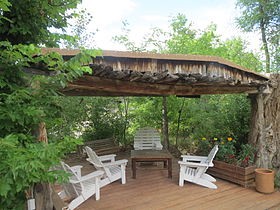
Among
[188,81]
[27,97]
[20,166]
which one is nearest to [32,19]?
[27,97]

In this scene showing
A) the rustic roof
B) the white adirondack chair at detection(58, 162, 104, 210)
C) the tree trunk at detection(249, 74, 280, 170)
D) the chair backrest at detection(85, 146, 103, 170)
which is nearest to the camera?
the rustic roof

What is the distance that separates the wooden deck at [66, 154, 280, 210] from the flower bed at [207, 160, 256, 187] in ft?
0.33

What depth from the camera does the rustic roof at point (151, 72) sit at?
239 cm

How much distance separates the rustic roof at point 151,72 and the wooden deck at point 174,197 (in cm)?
175

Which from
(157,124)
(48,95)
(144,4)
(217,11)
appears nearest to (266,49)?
(217,11)

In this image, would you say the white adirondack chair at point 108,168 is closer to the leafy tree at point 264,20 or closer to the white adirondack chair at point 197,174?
the white adirondack chair at point 197,174

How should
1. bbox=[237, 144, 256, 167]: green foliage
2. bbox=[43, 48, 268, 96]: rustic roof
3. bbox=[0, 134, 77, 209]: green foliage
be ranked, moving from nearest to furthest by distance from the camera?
1. bbox=[0, 134, 77, 209]: green foliage
2. bbox=[43, 48, 268, 96]: rustic roof
3. bbox=[237, 144, 256, 167]: green foliage

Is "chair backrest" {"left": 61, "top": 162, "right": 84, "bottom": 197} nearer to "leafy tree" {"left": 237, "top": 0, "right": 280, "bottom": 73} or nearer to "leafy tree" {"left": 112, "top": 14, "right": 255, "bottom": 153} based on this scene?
"leafy tree" {"left": 112, "top": 14, "right": 255, "bottom": 153}

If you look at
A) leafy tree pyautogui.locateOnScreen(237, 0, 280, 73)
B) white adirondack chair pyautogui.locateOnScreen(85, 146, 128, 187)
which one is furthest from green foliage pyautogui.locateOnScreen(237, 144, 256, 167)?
leafy tree pyautogui.locateOnScreen(237, 0, 280, 73)

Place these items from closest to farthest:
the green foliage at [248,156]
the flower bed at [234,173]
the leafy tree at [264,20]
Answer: the flower bed at [234,173]
the green foliage at [248,156]
the leafy tree at [264,20]

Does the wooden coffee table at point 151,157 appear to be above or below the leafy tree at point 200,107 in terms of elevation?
below

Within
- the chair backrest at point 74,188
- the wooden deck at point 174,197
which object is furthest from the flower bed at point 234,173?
the chair backrest at point 74,188

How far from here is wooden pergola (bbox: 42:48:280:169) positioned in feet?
8.04

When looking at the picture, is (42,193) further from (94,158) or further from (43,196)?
(94,158)
